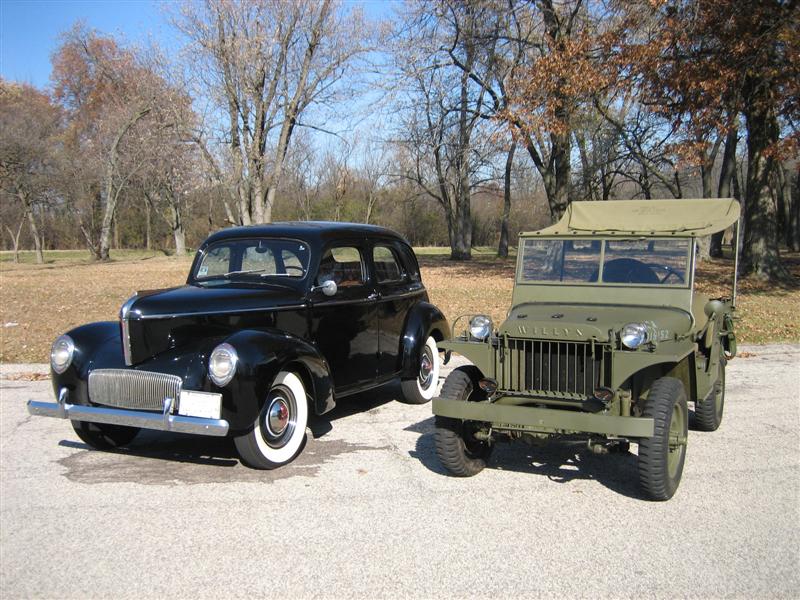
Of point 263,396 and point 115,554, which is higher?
point 263,396

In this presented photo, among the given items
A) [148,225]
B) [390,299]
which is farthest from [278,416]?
[148,225]

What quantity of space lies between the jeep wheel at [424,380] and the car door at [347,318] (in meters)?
0.79

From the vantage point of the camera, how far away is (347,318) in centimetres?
644

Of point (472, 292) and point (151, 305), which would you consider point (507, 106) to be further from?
point (151, 305)

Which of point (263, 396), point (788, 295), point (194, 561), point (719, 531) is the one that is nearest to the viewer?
point (194, 561)

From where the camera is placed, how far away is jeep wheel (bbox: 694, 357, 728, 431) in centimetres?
619

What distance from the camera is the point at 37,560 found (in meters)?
3.77

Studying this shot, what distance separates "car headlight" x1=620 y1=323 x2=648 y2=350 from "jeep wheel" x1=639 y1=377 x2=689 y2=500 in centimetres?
34

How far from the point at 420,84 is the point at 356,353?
17957 mm

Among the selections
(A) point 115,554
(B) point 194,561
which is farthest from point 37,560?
(B) point 194,561

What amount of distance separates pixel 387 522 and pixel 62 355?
3.09m

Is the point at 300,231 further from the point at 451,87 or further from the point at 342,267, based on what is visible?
the point at 451,87

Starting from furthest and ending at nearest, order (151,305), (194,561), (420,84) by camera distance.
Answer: (420,84), (151,305), (194,561)

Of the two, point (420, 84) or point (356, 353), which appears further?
point (420, 84)
